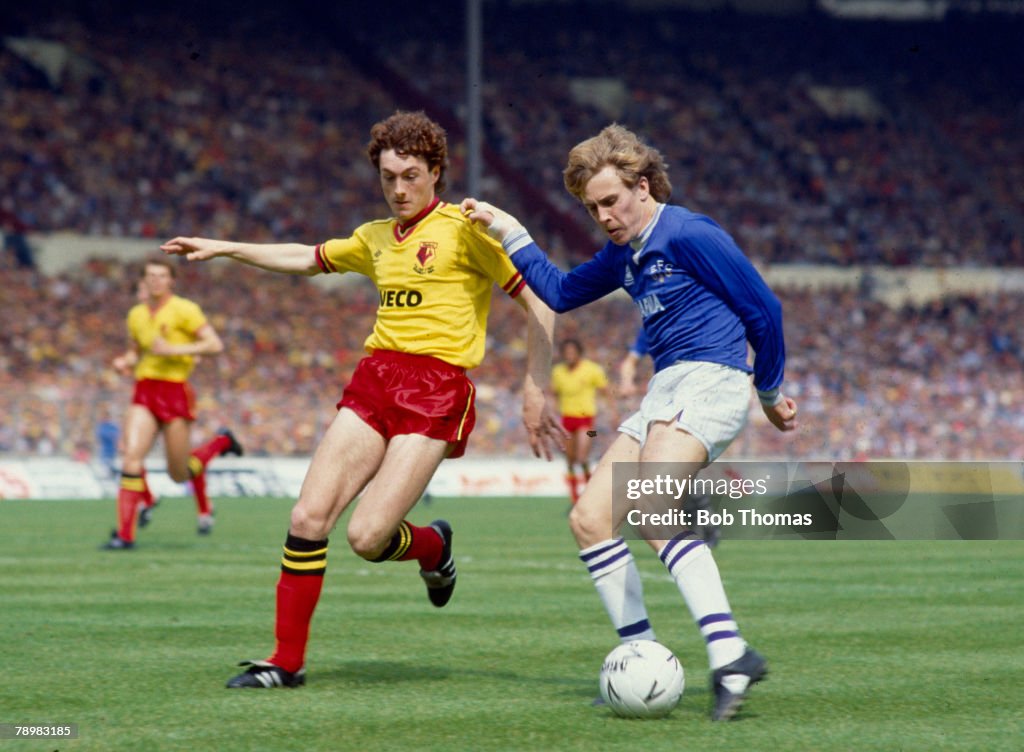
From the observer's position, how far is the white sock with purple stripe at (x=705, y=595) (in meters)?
5.34

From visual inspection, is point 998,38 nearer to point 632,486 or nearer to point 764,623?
point 764,623

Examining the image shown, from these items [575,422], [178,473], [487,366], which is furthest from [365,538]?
[487,366]

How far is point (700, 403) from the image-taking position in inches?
218

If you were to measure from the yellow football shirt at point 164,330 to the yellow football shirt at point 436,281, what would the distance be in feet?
21.4

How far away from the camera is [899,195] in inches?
1481

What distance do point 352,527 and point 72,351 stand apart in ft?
70.0

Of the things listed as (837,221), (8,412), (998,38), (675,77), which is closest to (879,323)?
(837,221)

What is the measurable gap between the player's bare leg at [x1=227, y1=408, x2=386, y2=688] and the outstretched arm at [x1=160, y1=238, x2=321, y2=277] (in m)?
0.93

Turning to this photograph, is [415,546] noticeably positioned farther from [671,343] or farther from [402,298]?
[671,343]

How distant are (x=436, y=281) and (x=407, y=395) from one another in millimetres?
504

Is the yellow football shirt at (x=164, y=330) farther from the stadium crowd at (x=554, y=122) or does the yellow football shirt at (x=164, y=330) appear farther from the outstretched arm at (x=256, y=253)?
the stadium crowd at (x=554, y=122)

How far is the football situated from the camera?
5.35 metres
